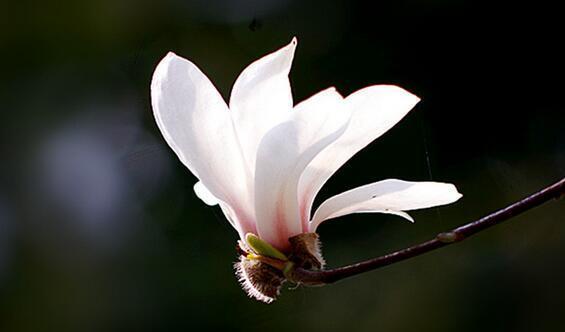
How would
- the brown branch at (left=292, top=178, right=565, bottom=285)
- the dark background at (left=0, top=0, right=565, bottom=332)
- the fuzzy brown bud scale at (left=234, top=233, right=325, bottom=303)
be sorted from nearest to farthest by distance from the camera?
the brown branch at (left=292, top=178, right=565, bottom=285) < the fuzzy brown bud scale at (left=234, top=233, right=325, bottom=303) < the dark background at (left=0, top=0, right=565, bottom=332)

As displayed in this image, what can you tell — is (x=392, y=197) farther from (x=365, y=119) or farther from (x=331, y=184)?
(x=331, y=184)

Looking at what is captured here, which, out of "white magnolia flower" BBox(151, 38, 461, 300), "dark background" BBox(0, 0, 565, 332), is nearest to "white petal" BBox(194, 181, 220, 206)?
"white magnolia flower" BBox(151, 38, 461, 300)

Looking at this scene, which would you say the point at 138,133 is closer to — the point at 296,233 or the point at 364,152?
the point at 364,152

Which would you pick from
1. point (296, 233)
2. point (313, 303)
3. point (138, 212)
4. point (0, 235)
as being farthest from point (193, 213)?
point (296, 233)

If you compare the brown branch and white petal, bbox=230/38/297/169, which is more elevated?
white petal, bbox=230/38/297/169

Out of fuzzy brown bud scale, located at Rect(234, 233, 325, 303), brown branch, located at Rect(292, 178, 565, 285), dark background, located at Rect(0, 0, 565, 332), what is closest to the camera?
brown branch, located at Rect(292, 178, 565, 285)

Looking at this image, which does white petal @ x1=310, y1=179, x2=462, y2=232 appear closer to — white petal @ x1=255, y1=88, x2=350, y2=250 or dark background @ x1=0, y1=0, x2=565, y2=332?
white petal @ x1=255, y1=88, x2=350, y2=250

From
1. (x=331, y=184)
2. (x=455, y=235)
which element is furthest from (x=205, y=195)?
(x=331, y=184)
